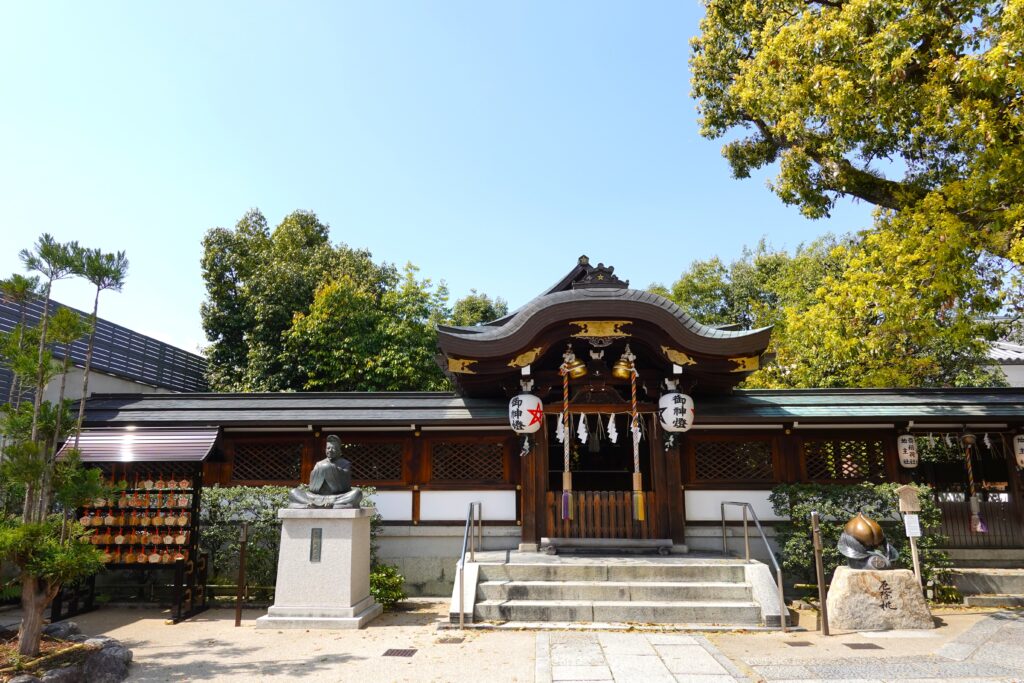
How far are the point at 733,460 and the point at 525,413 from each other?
396cm

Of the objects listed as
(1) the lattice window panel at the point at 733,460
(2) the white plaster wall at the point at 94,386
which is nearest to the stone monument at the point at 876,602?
(1) the lattice window panel at the point at 733,460

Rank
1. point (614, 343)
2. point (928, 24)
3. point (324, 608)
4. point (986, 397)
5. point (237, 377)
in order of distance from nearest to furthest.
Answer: point (324, 608) → point (928, 24) → point (614, 343) → point (986, 397) → point (237, 377)

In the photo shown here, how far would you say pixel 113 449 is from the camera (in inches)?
382

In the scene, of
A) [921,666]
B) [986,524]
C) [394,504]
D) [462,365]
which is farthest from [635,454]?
[986,524]

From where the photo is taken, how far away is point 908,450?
10.4 meters

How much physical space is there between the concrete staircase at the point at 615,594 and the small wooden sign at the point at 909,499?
2.33 metres

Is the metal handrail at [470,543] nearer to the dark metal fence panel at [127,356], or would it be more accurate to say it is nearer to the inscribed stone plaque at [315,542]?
the inscribed stone plaque at [315,542]

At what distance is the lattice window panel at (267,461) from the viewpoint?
424 inches

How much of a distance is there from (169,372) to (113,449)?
769 centimetres

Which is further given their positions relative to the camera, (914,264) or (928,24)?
(914,264)

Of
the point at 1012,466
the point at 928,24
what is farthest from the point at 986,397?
the point at 928,24

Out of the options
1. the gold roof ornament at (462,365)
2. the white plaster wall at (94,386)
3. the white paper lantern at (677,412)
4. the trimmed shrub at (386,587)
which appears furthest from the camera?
the white plaster wall at (94,386)

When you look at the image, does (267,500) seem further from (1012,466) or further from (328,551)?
(1012,466)

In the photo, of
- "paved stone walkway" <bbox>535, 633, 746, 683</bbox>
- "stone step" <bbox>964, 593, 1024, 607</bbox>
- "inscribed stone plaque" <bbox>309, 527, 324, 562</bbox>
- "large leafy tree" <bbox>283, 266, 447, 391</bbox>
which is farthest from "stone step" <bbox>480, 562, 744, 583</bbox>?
"large leafy tree" <bbox>283, 266, 447, 391</bbox>
